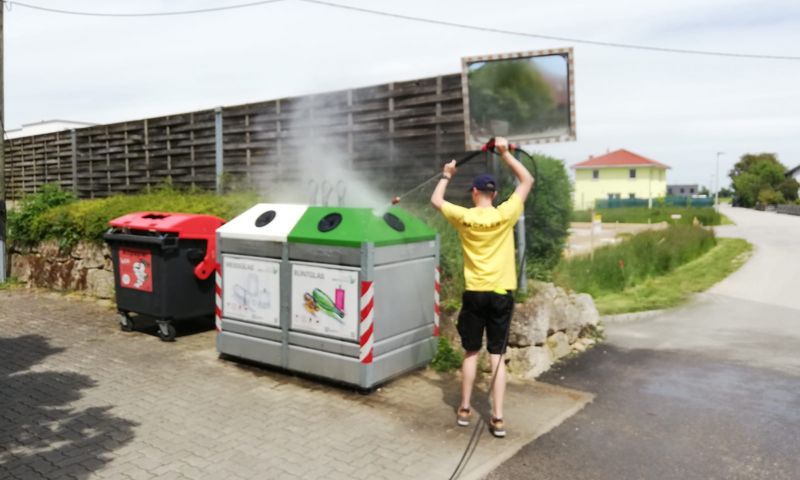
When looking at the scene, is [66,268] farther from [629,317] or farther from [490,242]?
[629,317]

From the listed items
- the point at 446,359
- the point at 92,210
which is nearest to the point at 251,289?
the point at 446,359

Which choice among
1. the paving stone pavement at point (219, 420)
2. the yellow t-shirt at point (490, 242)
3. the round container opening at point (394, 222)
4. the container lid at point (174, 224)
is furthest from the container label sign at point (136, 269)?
the yellow t-shirt at point (490, 242)

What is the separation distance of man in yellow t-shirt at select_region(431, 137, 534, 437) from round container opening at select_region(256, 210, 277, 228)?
219 cm

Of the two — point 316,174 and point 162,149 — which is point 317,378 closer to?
point 316,174

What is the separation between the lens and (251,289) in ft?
19.6

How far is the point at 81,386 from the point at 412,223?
326cm

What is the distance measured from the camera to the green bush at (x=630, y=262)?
10117 mm

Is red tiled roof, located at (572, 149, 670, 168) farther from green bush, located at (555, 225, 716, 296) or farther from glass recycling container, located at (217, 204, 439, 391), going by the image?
glass recycling container, located at (217, 204, 439, 391)

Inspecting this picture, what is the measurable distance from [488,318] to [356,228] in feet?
4.61

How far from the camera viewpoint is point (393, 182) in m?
7.91

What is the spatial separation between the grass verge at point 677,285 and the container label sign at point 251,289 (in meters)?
4.96

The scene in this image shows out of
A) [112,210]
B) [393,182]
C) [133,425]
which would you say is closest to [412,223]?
[393,182]

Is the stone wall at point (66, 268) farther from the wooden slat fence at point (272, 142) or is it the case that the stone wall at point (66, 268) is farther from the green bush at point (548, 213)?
the green bush at point (548, 213)

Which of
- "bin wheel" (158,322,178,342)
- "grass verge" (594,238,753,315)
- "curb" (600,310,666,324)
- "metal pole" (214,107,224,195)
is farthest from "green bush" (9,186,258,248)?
"grass verge" (594,238,753,315)
